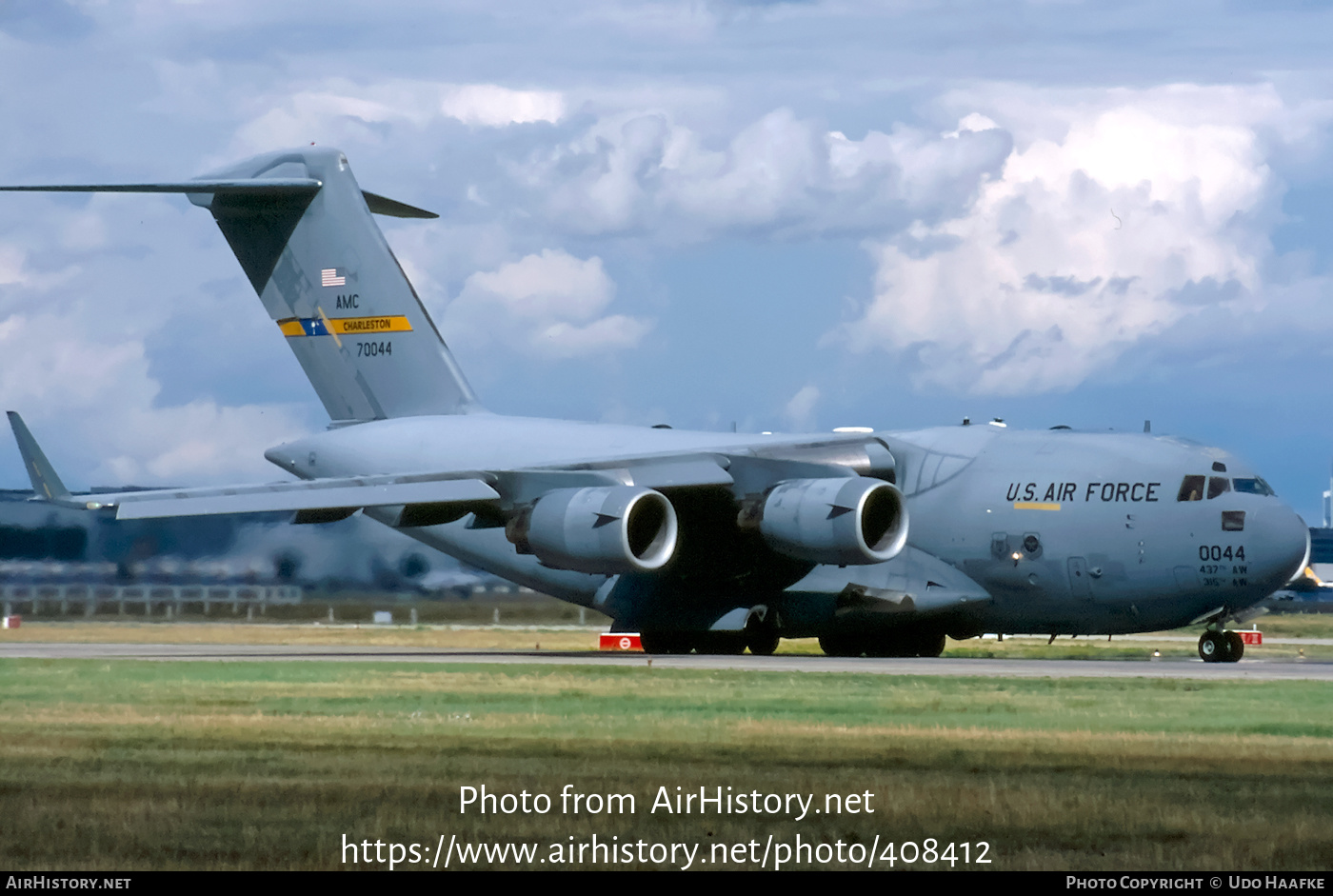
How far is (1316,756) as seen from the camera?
1233cm

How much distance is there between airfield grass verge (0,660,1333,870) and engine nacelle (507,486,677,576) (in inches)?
218

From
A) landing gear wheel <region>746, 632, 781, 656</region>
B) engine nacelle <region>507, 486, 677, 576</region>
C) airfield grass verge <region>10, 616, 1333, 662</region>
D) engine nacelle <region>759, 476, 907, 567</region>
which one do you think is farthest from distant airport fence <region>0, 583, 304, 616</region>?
engine nacelle <region>759, 476, 907, 567</region>

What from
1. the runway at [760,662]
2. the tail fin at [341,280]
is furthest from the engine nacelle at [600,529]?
the tail fin at [341,280]

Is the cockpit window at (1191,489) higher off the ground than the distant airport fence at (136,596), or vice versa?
the cockpit window at (1191,489)

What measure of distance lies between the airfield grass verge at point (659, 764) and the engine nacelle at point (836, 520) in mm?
5285

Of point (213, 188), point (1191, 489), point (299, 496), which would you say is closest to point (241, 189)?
point (213, 188)

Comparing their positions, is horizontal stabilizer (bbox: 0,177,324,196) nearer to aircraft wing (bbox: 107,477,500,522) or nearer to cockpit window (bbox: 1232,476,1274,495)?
aircraft wing (bbox: 107,477,500,522)

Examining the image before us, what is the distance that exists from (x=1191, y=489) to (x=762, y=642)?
22.4 ft

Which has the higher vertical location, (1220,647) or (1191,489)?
(1191,489)

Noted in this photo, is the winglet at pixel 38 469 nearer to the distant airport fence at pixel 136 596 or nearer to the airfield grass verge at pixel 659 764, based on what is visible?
the distant airport fence at pixel 136 596

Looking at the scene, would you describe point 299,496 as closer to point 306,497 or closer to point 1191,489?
point 306,497

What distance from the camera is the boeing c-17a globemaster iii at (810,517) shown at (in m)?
25.0

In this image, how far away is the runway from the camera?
21984 mm

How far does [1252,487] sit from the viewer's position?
25.0 metres
